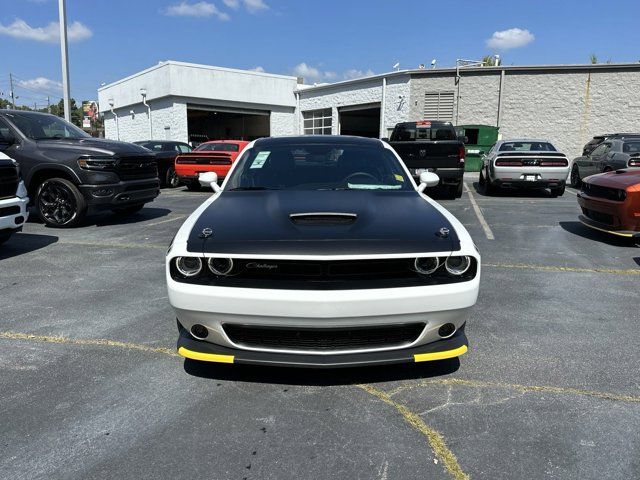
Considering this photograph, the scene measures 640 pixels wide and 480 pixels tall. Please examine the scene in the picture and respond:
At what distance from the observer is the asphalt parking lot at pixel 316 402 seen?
7.29 ft

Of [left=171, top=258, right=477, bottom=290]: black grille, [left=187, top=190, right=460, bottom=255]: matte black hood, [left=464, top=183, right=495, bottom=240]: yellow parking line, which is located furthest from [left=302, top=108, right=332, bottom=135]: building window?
[left=171, top=258, right=477, bottom=290]: black grille

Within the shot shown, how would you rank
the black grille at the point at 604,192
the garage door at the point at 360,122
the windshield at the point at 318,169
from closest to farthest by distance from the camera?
the windshield at the point at 318,169 < the black grille at the point at 604,192 < the garage door at the point at 360,122

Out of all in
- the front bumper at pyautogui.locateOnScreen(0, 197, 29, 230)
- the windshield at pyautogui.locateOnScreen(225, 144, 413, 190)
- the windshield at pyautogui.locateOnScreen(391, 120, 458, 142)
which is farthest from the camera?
the windshield at pyautogui.locateOnScreen(391, 120, 458, 142)

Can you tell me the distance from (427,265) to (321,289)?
0.63 m

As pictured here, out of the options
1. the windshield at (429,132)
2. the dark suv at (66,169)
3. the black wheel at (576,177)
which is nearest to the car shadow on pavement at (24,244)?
the dark suv at (66,169)

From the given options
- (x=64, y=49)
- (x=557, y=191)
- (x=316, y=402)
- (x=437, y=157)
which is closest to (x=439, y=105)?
(x=557, y=191)

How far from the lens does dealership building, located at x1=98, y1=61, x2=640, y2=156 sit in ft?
73.3

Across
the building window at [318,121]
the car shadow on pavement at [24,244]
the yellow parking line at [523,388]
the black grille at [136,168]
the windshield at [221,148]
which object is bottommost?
the yellow parking line at [523,388]

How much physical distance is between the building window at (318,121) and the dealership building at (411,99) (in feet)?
0.21

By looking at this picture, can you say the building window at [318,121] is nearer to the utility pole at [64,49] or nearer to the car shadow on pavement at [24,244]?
the utility pole at [64,49]

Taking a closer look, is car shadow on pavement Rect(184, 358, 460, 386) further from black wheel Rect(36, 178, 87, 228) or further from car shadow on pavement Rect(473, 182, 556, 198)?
car shadow on pavement Rect(473, 182, 556, 198)

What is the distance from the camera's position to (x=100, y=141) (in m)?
8.42

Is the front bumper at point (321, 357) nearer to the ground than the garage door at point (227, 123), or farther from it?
nearer to the ground

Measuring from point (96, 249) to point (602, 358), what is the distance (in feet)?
19.6
